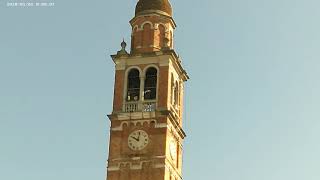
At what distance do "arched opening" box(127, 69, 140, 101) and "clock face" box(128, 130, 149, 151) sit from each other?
2442 mm

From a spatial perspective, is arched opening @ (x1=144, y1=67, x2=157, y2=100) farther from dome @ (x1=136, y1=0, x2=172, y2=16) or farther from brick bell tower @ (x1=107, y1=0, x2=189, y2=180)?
dome @ (x1=136, y1=0, x2=172, y2=16)

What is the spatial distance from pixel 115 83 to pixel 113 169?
588 centimetres

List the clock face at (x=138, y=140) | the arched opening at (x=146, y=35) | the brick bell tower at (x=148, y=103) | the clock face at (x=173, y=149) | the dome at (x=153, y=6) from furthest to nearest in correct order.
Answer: the dome at (x=153, y=6), the arched opening at (x=146, y=35), the clock face at (x=173, y=149), the clock face at (x=138, y=140), the brick bell tower at (x=148, y=103)

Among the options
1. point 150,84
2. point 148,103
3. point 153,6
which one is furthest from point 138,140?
point 153,6

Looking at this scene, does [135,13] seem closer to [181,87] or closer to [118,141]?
[181,87]

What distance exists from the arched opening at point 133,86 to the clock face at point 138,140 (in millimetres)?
2442

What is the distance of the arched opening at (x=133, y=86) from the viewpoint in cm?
4688

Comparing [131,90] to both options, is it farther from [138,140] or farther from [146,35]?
[146,35]

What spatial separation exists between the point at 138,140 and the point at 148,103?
2.58m

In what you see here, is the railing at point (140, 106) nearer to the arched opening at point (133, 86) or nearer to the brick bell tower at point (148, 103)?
the brick bell tower at point (148, 103)

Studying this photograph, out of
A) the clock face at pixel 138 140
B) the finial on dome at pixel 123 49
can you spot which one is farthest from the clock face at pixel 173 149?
the finial on dome at pixel 123 49

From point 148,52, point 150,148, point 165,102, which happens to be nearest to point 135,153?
point 150,148

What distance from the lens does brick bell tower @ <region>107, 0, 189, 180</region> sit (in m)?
44.4

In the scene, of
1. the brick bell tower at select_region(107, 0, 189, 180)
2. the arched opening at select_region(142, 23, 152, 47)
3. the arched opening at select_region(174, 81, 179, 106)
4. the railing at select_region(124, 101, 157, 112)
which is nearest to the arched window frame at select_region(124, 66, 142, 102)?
the brick bell tower at select_region(107, 0, 189, 180)
